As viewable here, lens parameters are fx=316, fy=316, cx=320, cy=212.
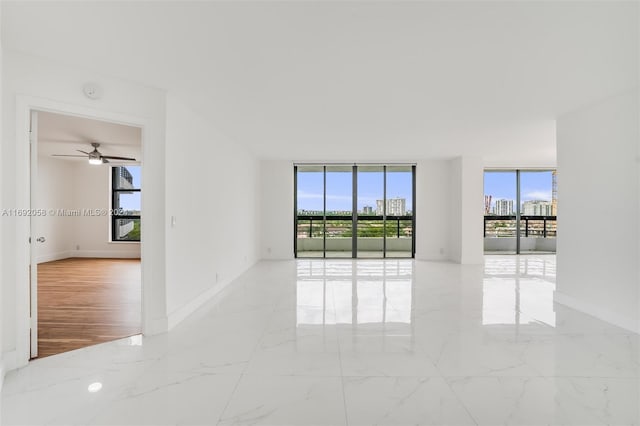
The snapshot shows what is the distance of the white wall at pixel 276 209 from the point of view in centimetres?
737

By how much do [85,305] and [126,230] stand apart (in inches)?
184

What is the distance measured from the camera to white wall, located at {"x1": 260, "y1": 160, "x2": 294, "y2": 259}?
7.37 metres

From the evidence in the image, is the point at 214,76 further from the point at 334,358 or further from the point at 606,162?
the point at 606,162

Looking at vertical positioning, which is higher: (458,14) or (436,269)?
(458,14)

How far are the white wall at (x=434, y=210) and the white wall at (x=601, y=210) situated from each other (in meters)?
3.32

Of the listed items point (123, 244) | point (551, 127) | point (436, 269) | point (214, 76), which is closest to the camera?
point (214, 76)

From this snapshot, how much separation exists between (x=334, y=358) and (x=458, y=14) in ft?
8.31

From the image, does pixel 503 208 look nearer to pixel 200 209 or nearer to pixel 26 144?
pixel 200 209

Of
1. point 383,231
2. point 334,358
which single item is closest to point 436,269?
point 383,231

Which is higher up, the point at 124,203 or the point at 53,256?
the point at 124,203

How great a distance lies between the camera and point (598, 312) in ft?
11.3

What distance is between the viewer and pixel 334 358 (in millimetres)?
2500

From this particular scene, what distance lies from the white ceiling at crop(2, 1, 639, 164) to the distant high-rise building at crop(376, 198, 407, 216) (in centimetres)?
381

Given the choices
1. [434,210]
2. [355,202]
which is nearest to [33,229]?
[355,202]
